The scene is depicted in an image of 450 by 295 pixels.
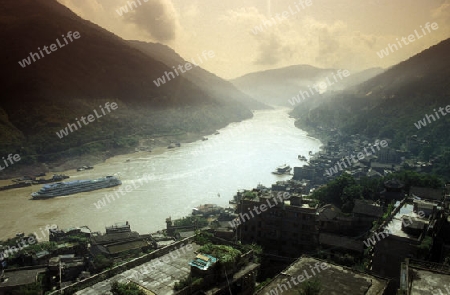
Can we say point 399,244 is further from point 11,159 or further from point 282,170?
point 11,159

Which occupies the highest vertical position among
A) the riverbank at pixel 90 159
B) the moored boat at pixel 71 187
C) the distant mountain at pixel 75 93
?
the distant mountain at pixel 75 93

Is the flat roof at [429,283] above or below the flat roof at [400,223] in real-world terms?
above

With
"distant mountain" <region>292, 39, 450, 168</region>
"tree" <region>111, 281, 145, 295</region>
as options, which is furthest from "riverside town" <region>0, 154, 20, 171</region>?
"distant mountain" <region>292, 39, 450, 168</region>

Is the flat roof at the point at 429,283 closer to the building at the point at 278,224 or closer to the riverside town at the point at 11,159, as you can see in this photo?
the building at the point at 278,224

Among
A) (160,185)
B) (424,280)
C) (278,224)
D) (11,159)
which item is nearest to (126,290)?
(424,280)

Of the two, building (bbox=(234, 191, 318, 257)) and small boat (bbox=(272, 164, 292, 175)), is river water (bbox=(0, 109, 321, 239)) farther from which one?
building (bbox=(234, 191, 318, 257))

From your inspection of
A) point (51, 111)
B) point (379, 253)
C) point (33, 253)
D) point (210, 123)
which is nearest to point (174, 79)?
point (210, 123)

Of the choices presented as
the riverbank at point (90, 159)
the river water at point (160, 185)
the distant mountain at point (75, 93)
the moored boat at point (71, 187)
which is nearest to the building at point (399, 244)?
the river water at point (160, 185)

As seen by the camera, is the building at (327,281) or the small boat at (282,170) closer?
the building at (327,281)
